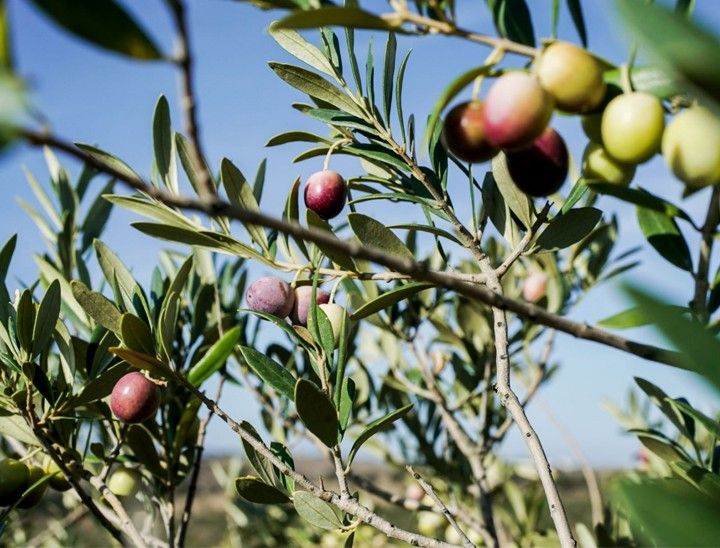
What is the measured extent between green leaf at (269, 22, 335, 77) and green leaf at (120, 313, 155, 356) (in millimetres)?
409

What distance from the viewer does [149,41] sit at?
1.21 ft

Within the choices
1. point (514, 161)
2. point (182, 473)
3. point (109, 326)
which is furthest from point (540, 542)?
point (514, 161)

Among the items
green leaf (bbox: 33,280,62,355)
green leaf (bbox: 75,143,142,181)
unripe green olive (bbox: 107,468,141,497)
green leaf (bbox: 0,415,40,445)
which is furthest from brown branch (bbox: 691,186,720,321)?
unripe green olive (bbox: 107,468,141,497)

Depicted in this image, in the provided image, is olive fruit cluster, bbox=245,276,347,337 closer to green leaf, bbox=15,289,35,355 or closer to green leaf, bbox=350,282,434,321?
green leaf, bbox=350,282,434,321

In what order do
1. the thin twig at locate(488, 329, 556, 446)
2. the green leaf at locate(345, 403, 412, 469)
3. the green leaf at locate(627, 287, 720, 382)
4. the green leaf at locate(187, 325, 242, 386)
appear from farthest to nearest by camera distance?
the thin twig at locate(488, 329, 556, 446)
the green leaf at locate(345, 403, 412, 469)
the green leaf at locate(187, 325, 242, 386)
the green leaf at locate(627, 287, 720, 382)

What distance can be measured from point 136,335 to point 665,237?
573 millimetres

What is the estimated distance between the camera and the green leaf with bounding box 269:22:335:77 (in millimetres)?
1021

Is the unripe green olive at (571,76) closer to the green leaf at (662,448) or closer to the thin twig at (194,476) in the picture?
the green leaf at (662,448)

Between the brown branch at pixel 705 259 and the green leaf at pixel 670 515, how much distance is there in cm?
49

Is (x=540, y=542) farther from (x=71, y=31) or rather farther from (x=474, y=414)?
(x=71, y=31)

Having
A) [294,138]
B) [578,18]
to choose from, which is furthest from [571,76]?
[294,138]

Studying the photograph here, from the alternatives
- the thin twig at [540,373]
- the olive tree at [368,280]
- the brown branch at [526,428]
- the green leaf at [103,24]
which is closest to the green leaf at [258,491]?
the olive tree at [368,280]

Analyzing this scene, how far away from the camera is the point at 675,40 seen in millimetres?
323

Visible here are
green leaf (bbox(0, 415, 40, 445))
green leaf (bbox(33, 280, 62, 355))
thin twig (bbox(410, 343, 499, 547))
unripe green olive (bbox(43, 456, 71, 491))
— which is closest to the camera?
green leaf (bbox(33, 280, 62, 355))
